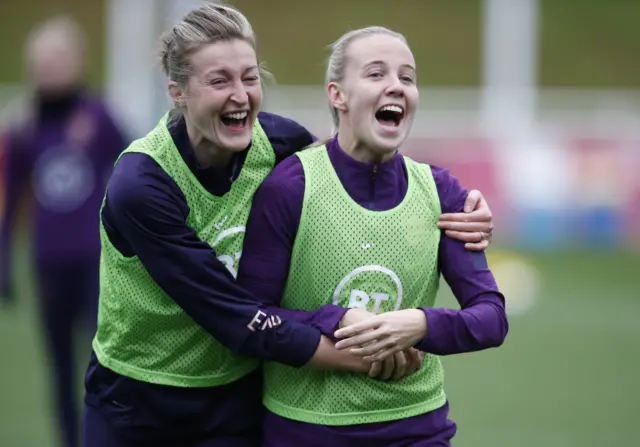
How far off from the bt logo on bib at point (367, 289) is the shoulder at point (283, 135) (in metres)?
0.51

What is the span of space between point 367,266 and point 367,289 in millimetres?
68

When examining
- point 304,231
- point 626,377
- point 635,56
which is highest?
point 635,56

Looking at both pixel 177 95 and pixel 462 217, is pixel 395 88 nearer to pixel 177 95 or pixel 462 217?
pixel 462 217

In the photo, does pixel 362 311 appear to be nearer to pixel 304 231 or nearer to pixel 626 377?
pixel 304 231

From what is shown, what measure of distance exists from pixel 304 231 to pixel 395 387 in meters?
0.53

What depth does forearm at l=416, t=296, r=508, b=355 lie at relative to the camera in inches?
127

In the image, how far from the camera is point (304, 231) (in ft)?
10.9

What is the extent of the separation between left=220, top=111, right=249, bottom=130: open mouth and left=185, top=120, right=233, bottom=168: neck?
9 cm

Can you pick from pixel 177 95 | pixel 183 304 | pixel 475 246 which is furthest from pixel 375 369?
pixel 177 95

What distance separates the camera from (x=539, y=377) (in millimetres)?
8320

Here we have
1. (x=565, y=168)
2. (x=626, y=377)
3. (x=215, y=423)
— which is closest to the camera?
(x=215, y=423)

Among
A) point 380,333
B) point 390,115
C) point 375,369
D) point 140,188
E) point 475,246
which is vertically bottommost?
point 375,369

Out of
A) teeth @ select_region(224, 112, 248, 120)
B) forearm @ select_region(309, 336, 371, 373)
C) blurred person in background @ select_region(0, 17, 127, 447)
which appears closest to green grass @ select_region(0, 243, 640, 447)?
blurred person in background @ select_region(0, 17, 127, 447)

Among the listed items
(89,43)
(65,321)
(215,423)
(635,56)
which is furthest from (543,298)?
(89,43)
